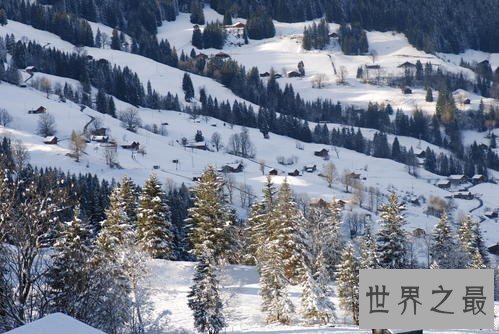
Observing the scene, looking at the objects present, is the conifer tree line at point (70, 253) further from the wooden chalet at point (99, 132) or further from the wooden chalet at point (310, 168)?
the wooden chalet at point (310, 168)

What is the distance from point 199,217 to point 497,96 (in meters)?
178

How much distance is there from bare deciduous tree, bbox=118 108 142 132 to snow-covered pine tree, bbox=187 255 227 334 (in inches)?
3903

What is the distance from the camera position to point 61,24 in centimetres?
19975

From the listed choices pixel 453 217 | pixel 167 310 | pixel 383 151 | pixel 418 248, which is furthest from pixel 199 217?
pixel 383 151

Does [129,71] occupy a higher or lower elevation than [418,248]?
higher

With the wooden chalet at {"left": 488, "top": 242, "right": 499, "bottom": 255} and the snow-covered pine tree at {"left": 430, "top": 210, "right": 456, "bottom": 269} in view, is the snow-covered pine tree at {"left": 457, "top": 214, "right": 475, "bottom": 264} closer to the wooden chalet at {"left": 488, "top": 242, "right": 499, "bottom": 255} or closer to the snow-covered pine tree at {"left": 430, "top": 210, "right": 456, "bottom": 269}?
the snow-covered pine tree at {"left": 430, "top": 210, "right": 456, "bottom": 269}

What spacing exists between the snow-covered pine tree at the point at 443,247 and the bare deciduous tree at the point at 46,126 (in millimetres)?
82551

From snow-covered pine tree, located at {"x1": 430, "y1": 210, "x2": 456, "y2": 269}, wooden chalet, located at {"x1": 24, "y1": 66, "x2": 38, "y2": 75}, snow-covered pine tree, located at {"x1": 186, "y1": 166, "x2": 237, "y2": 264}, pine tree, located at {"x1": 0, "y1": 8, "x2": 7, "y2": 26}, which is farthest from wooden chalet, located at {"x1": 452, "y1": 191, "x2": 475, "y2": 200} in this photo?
pine tree, located at {"x1": 0, "y1": 8, "x2": 7, "y2": 26}

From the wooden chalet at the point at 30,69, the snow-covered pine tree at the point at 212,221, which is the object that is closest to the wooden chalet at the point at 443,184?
the snow-covered pine tree at the point at 212,221

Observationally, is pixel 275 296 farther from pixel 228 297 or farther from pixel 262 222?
pixel 262 222

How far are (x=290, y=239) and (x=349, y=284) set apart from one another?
501 cm

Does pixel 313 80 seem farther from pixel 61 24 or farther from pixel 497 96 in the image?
pixel 61 24

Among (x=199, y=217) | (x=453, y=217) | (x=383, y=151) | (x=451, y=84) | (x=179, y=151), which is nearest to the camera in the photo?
(x=199, y=217)

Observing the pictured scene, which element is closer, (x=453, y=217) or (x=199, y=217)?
(x=199, y=217)
